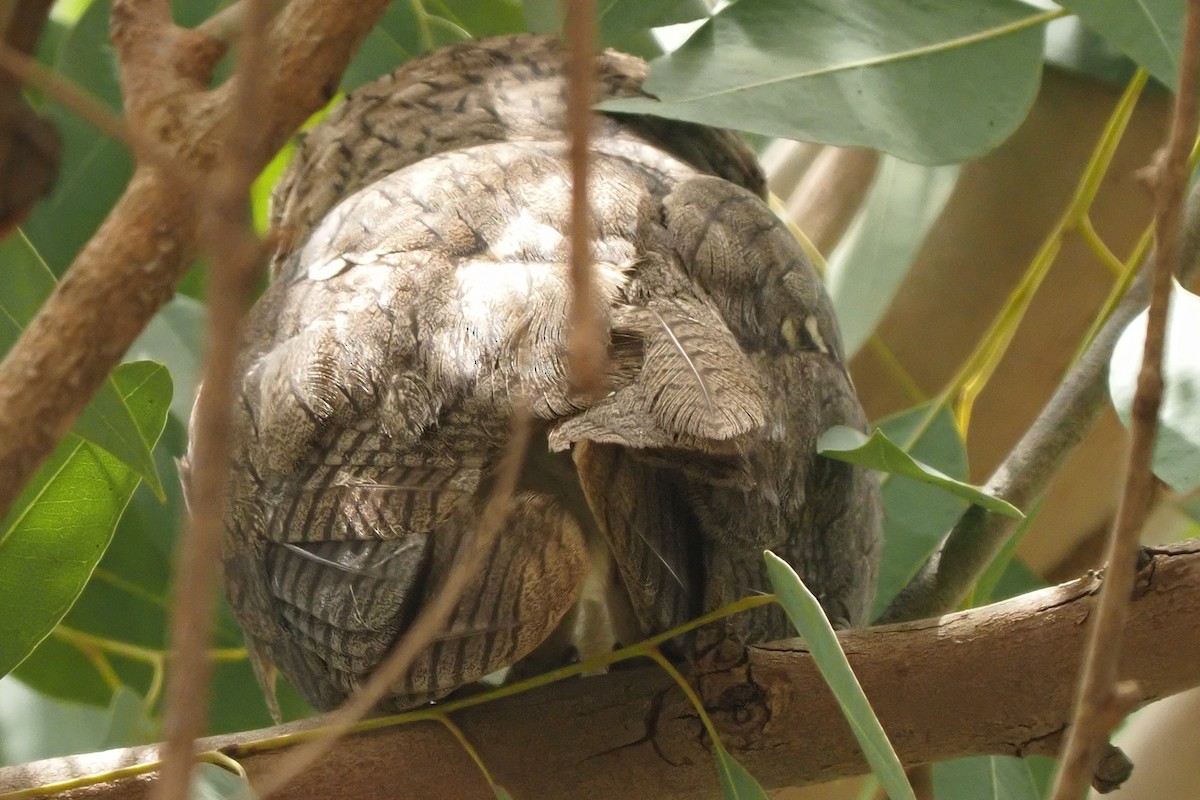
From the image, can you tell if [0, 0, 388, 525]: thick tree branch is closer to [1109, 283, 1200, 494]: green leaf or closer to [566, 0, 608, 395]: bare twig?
[566, 0, 608, 395]: bare twig

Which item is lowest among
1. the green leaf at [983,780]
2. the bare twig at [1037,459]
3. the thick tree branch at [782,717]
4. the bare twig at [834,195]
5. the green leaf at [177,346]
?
the green leaf at [983,780]

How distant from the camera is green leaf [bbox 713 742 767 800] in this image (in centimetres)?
85

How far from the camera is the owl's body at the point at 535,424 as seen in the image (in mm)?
748

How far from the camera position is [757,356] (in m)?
0.94

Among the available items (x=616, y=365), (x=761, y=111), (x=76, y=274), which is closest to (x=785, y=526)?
(x=616, y=365)

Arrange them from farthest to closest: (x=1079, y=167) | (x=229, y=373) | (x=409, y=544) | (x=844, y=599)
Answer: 1. (x=1079, y=167)
2. (x=844, y=599)
3. (x=409, y=544)
4. (x=229, y=373)

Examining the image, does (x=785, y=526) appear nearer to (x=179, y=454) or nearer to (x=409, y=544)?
(x=409, y=544)

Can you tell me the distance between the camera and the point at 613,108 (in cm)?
106

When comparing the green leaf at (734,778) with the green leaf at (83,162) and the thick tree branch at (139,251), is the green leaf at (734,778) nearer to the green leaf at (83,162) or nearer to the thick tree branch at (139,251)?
the thick tree branch at (139,251)

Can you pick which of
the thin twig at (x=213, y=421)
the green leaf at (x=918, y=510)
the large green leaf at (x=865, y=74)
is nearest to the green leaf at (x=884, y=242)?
the green leaf at (x=918, y=510)

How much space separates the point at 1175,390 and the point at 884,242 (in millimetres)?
698

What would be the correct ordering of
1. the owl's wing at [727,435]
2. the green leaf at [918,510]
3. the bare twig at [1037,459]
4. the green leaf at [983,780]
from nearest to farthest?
the owl's wing at [727,435] → the bare twig at [1037,459] → the green leaf at [983,780] → the green leaf at [918,510]

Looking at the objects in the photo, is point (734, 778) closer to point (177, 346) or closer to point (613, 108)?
point (613, 108)

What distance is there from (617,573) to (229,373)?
0.54 meters
